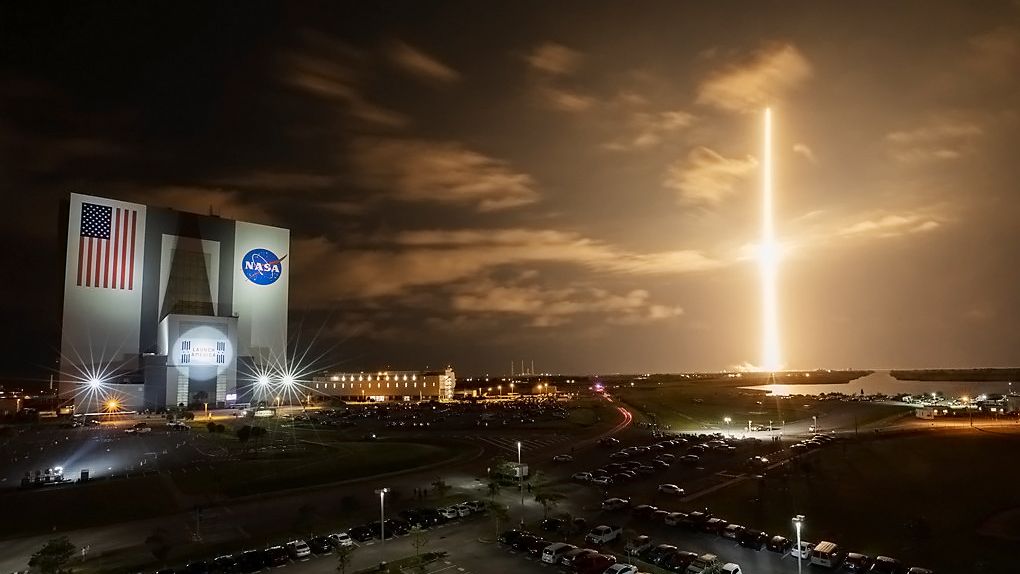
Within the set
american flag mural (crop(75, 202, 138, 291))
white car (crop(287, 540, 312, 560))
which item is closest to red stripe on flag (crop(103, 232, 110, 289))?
american flag mural (crop(75, 202, 138, 291))

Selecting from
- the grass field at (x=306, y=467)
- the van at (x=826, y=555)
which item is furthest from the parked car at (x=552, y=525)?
the grass field at (x=306, y=467)

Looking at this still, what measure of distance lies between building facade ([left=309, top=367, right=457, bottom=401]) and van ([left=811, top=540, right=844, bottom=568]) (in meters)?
113

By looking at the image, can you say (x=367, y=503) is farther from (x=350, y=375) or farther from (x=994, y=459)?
(x=350, y=375)

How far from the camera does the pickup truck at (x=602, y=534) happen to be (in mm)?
25031

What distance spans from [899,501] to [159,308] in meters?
85.7

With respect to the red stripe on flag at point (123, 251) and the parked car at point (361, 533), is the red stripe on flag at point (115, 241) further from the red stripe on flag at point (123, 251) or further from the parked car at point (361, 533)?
the parked car at point (361, 533)

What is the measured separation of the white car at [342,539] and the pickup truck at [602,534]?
32.0ft

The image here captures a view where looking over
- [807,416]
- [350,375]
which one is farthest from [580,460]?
[350,375]

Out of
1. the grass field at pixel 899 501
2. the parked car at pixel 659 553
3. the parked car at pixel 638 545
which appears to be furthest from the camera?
the grass field at pixel 899 501

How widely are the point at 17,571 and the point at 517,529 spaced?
19.0 meters

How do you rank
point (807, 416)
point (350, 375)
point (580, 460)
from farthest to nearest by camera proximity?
point (350, 375), point (807, 416), point (580, 460)

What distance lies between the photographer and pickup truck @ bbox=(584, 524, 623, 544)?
2503cm

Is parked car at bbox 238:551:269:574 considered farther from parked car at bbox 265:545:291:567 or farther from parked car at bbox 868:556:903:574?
parked car at bbox 868:556:903:574

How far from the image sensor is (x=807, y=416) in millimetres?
78375
